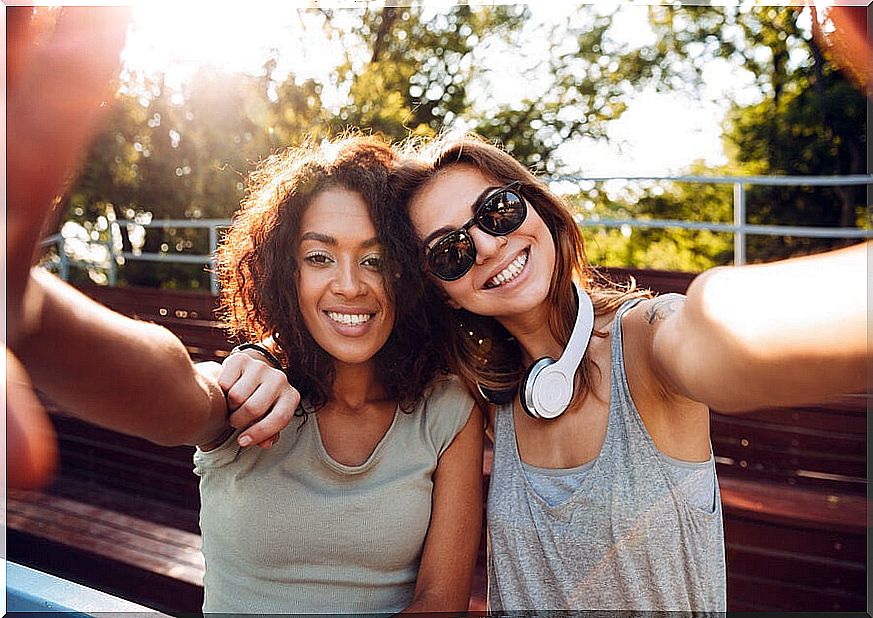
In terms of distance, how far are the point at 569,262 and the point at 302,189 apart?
58 centimetres

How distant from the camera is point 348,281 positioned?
63.7 inches

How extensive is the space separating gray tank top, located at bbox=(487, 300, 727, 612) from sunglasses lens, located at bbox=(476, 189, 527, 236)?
273mm

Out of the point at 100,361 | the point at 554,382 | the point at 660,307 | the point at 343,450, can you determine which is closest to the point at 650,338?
the point at 660,307

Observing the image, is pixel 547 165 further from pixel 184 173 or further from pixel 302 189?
pixel 302 189

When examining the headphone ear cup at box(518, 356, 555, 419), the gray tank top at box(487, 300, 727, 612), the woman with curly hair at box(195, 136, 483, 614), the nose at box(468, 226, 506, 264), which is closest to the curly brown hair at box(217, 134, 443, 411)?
the woman with curly hair at box(195, 136, 483, 614)

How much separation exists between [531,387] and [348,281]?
410mm

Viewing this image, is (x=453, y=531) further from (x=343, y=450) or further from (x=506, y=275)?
(x=506, y=275)

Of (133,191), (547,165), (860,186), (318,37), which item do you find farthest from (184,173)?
(860,186)

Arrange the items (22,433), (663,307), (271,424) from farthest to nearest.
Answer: (663,307) < (271,424) < (22,433)

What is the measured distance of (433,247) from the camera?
1642 mm

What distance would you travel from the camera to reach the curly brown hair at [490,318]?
1.70m

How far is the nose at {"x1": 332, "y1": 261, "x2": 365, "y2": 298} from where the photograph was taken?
5.29 ft

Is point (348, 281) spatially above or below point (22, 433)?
above

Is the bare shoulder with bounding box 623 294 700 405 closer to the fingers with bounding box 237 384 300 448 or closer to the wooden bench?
the fingers with bounding box 237 384 300 448
